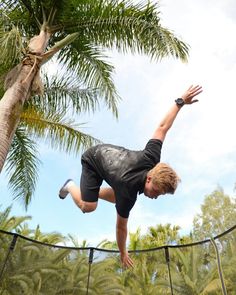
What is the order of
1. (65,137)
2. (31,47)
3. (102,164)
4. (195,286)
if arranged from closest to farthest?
1. (102,164)
2. (195,286)
3. (31,47)
4. (65,137)

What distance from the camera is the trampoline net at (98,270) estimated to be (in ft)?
12.6

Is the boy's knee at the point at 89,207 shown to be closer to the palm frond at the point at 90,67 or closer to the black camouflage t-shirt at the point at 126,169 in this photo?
the black camouflage t-shirt at the point at 126,169

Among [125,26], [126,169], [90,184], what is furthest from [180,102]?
[125,26]

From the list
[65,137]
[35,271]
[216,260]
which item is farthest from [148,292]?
[65,137]

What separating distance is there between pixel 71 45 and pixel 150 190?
4.16 m

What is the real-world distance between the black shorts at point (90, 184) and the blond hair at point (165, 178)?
56 cm

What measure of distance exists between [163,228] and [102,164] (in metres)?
13.7

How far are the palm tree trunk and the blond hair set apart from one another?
1939 millimetres

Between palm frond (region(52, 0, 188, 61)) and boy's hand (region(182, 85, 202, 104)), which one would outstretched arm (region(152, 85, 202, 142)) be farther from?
palm frond (region(52, 0, 188, 61))

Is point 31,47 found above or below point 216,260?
above

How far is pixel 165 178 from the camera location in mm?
2217

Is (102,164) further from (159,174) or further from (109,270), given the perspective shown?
(109,270)

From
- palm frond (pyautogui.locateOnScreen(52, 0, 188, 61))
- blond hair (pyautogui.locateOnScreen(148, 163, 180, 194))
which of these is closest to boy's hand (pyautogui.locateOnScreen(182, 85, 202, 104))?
blond hair (pyautogui.locateOnScreen(148, 163, 180, 194))

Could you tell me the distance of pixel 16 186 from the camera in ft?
20.0
